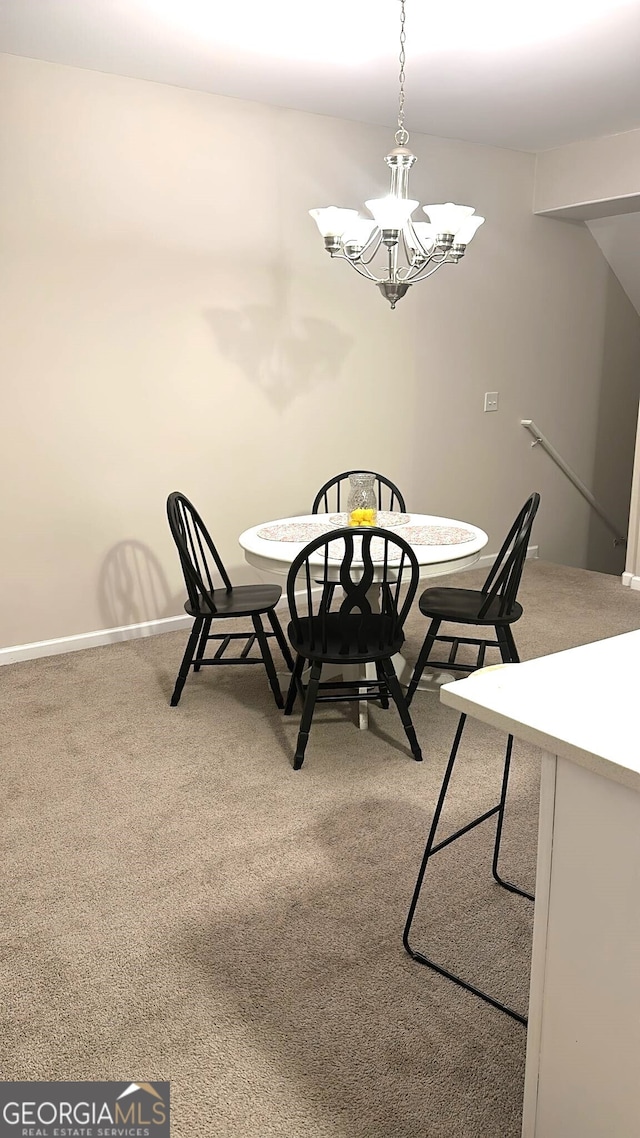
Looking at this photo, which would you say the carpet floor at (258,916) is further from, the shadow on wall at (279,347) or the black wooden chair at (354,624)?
the shadow on wall at (279,347)

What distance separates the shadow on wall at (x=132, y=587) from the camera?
4.12 m

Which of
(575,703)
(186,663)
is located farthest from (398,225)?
(575,703)

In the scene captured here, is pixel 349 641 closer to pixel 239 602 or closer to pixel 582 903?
pixel 239 602

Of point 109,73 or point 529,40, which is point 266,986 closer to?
point 529,40

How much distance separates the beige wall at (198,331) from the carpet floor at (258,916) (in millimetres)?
964

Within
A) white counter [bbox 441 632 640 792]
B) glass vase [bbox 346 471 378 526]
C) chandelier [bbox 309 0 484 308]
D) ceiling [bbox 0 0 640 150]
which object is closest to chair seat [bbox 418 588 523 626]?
glass vase [bbox 346 471 378 526]

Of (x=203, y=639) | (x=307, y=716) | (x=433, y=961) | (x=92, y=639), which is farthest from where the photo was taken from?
(x=92, y=639)

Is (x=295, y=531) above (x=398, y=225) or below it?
below

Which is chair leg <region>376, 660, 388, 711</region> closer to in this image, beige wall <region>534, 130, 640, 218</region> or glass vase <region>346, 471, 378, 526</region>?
glass vase <region>346, 471, 378, 526</region>

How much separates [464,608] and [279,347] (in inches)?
73.6

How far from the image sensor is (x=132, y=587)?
420 cm

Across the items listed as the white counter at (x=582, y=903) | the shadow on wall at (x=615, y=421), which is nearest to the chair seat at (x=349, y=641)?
the white counter at (x=582, y=903)

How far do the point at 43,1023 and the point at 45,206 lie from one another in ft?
10.3

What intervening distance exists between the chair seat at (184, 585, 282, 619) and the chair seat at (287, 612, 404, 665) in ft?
0.86
